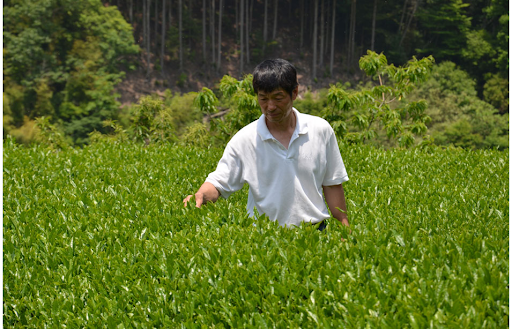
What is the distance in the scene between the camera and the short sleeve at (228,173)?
10.1 ft

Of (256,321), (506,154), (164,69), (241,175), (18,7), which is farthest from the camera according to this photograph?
(164,69)

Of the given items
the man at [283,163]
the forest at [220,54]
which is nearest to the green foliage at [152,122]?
the man at [283,163]

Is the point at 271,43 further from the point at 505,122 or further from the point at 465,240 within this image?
the point at 465,240

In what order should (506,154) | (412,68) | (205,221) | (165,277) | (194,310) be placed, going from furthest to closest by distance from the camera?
(412,68), (506,154), (205,221), (165,277), (194,310)

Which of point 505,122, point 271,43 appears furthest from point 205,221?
point 271,43

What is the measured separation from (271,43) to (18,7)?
21.2 m

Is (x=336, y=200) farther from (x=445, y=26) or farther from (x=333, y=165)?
(x=445, y=26)

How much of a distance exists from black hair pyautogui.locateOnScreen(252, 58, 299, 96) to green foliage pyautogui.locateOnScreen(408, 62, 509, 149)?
107 ft

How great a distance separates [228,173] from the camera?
10.1 ft

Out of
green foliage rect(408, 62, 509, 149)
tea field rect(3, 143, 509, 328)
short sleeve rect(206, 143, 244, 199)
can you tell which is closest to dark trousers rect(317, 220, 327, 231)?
tea field rect(3, 143, 509, 328)

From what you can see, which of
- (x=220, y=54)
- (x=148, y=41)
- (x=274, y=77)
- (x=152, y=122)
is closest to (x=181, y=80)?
(x=148, y=41)

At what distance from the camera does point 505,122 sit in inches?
1420

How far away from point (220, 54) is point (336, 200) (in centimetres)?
4314

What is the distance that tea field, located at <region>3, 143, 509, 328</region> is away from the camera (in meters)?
2.38
